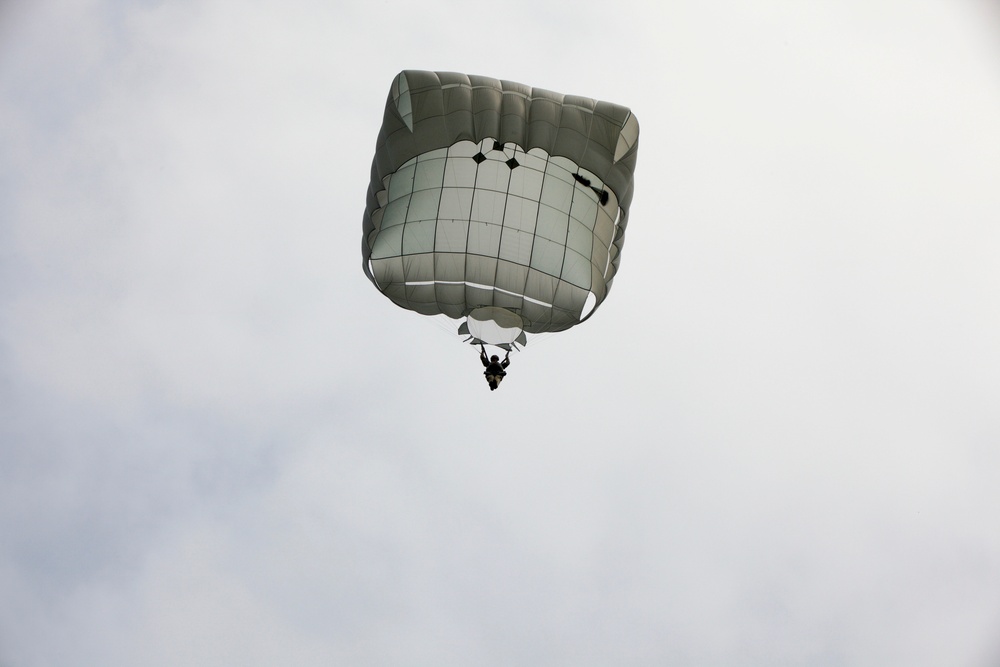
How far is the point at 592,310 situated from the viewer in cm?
2042

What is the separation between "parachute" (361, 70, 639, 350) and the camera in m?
19.2

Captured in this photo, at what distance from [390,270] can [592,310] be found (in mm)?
4353

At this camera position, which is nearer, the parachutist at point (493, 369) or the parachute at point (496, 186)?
the parachute at point (496, 186)

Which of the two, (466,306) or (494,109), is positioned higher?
(494,109)

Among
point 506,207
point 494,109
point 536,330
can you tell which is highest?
point 494,109

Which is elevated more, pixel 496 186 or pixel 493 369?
pixel 496 186

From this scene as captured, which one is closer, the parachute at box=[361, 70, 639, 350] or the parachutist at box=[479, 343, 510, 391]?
the parachute at box=[361, 70, 639, 350]

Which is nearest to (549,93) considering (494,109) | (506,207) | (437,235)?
(494,109)

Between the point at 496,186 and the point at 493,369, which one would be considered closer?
the point at 496,186

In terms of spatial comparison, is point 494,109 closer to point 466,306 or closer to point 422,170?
point 422,170

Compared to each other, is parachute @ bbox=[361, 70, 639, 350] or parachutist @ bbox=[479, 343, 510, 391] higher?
parachute @ bbox=[361, 70, 639, 350]

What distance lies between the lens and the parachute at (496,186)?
63.0 feet

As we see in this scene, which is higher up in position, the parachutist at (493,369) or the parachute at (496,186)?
the parachute at (496,186)

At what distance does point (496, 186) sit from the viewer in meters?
19.5
